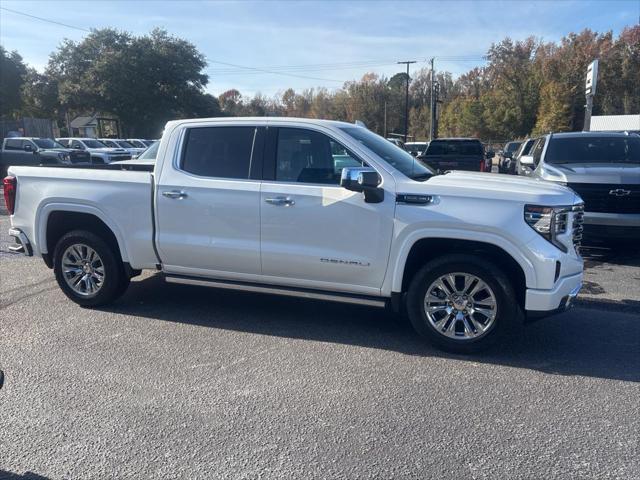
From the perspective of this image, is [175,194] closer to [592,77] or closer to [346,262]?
[346,262]

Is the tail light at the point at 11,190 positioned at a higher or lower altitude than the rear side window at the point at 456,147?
lower

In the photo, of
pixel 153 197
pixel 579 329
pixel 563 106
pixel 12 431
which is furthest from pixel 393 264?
pixel 563 106

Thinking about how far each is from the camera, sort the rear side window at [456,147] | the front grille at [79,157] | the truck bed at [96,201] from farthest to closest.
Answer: the front grille at [79,157]
the rear side window at [456,147]
the truck bed at [96,201]

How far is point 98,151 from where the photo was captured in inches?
1101

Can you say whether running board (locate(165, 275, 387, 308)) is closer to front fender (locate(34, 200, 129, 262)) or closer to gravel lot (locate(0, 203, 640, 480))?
gravel lot (locate(0, 203, 640, 480))

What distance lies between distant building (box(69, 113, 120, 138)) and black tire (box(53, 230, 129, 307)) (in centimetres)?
5219

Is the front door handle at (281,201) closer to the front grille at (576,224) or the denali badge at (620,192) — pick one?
the front grille at (576,224)

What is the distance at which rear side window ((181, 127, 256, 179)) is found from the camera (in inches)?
218

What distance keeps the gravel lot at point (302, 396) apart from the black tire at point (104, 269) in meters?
0.17

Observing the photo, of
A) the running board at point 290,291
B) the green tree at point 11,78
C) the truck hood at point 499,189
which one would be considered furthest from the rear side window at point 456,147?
the green tree at point 11,78

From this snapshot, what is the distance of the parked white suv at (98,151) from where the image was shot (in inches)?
1051

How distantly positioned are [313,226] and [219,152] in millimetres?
1309

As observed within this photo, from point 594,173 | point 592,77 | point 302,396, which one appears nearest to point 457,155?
point 592,77

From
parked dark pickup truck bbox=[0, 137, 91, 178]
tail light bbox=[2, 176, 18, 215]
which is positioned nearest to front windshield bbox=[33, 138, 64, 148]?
parked dark pickup truck bbox=[0, 137, 91, 178]
